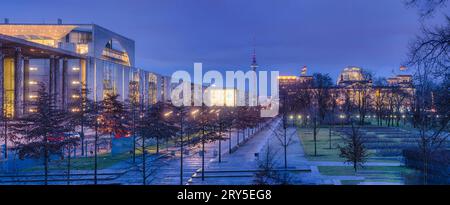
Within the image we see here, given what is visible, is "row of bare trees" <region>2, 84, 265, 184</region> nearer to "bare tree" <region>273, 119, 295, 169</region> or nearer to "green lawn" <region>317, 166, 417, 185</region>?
"bare tree" <region>273, 119, 295, 169</region>

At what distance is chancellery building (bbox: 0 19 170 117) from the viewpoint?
44.4m

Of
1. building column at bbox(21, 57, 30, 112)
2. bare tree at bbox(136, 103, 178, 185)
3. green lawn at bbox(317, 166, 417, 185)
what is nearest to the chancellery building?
building column at bbox(21, 57, 30, 112)

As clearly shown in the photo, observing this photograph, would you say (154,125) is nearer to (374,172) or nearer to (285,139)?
(285,139)

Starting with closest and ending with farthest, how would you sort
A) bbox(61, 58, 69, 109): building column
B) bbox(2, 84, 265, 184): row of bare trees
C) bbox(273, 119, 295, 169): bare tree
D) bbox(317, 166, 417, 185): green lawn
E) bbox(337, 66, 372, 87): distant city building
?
bbox(2, 84, 265, 184): row of bare trees → bbox(317, 166, 417, 185): green lawn → bbox(273, 119, 295, 169): bare tree → bbox(61, 58, 69, 109): building column → bbox(337, 66, 372, 87): distant city building

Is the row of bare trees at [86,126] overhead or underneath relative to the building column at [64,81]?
underneath

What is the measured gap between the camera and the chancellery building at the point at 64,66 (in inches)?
1748

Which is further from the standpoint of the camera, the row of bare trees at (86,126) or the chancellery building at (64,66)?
the chancellery building at (64,66)

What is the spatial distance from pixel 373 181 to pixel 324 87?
1962 inches

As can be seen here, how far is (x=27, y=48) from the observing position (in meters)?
44.0

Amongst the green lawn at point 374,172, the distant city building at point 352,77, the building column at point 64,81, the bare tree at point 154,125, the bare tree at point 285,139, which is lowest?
the green lawn at point 374,172

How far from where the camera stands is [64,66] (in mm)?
49562

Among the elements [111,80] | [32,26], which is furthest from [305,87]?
[32,26]

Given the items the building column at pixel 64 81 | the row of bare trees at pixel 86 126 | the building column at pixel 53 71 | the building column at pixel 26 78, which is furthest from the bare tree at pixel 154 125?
the building column at pixel 26 78

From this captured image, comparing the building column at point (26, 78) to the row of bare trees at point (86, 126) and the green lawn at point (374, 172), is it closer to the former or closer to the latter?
the row of bare trees at point (86, 126)
